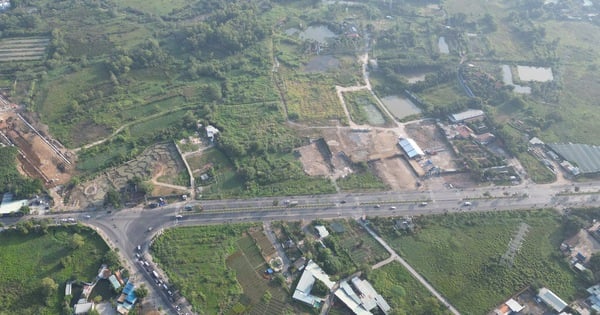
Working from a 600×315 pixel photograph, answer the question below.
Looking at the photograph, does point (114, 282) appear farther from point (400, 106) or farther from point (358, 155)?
point (400, 106)

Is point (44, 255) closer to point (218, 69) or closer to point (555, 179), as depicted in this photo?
point (218, 69)

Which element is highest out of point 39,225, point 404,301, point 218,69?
point 218,69

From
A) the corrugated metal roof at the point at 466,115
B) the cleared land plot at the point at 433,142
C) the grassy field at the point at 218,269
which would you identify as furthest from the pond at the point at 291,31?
the grassy field at the point at 218,269

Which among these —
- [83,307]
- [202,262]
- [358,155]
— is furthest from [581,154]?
[83,307]

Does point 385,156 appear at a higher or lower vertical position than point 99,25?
lower

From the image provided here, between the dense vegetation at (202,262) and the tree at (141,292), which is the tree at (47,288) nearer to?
the tree at (141,292)

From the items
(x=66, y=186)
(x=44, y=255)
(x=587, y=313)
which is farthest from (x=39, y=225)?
(x=587, y=313)
